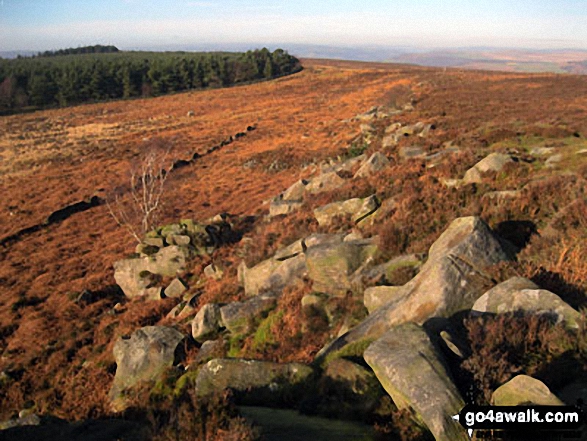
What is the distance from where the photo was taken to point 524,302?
6.41m

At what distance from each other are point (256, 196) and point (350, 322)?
23.3 meters

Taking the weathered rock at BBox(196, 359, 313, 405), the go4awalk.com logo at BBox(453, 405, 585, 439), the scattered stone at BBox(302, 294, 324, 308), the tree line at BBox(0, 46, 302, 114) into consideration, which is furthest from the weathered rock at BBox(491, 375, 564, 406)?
the tree line at BBox(0, 46, 302, 114)

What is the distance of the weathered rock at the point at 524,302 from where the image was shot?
239 inches

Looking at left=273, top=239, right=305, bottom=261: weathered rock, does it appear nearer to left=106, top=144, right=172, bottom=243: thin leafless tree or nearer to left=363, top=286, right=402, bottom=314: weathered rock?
left=363, top=286, right=402, bottom=314: weathered rock

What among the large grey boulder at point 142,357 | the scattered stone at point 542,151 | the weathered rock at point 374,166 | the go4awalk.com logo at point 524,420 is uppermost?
the scattered stone at point 542,151

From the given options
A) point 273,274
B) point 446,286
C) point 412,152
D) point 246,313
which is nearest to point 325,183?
point 412,152

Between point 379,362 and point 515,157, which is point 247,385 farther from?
point 515,157

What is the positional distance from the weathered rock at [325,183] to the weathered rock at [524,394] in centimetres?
1537

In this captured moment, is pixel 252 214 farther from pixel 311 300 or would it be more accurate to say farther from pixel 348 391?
pixel 348 391

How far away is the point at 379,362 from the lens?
574 cm

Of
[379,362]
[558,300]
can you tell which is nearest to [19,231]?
[379,362]

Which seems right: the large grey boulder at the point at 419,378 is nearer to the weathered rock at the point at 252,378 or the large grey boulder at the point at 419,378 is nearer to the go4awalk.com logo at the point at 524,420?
the go4awalk.com logo at the point at 524,420

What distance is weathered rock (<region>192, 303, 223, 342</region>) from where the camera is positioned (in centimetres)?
1176

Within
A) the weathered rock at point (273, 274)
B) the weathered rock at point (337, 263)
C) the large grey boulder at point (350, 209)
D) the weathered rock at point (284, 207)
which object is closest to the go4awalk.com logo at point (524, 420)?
the weathered rock at point (337, 263)
